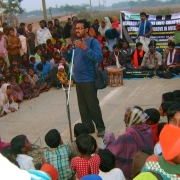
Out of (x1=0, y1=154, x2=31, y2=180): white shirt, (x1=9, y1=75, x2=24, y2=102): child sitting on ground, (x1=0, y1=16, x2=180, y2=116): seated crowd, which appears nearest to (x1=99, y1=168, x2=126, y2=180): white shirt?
(x1=0, y1=154, x2=31, y2=180): white shirt

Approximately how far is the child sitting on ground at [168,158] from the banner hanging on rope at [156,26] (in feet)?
31.0

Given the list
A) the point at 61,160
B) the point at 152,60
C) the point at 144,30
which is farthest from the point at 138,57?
the point at 61,160

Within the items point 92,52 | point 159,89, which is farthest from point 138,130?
point 159,89

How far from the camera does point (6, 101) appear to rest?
726cm

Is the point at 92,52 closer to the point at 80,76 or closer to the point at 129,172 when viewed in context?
the point at 80,76

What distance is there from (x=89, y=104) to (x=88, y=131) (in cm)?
40

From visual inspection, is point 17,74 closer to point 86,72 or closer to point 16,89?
point 16,89

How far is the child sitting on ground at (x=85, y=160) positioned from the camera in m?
3.35

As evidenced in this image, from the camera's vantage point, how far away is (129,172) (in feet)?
12.2

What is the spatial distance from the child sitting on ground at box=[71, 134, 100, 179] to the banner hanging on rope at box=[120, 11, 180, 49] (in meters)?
8.05

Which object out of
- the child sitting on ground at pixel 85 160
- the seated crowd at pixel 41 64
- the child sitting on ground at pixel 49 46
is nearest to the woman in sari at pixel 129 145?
the child sitting on ground at pixel 85 160

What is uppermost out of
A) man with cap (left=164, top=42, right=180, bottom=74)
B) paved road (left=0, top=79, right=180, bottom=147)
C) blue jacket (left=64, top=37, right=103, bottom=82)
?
blue jacket (left=64, top=37, right=103, bottom=82)

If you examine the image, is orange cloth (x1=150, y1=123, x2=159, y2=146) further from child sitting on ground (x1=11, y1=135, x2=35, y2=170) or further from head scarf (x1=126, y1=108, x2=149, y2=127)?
child sitting on ground (x1=11, y1=135, x2=35, y2=170)

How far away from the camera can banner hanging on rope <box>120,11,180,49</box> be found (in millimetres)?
11164
